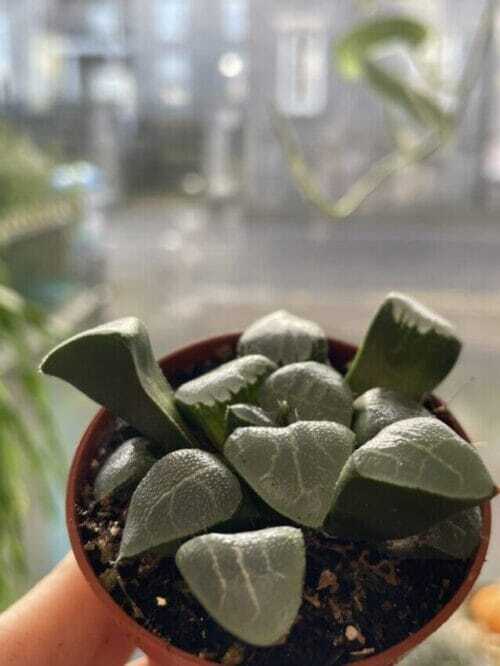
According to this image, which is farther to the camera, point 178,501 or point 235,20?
point 235,20

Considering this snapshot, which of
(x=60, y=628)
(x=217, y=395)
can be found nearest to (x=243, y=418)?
(x=217, y=395)

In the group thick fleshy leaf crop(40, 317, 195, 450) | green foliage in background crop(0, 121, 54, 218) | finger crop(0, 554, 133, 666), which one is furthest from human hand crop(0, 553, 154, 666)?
green foliage in background crop(0, 121, 54, 218)

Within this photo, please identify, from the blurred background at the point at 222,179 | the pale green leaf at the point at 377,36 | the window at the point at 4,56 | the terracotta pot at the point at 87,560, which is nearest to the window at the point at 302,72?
the blurred background at the point at 222,179

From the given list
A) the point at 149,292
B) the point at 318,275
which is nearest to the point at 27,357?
the point at 149,292

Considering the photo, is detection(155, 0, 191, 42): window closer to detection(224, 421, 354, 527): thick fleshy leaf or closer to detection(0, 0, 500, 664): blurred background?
detection(0, 0, 500, 664): blurred background

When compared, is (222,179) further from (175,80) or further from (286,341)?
(286,341)

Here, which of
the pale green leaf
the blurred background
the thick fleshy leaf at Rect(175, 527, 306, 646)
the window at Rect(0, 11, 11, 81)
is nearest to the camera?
the thick fleshy leaf at Rect(175, 527, 306, 646)
